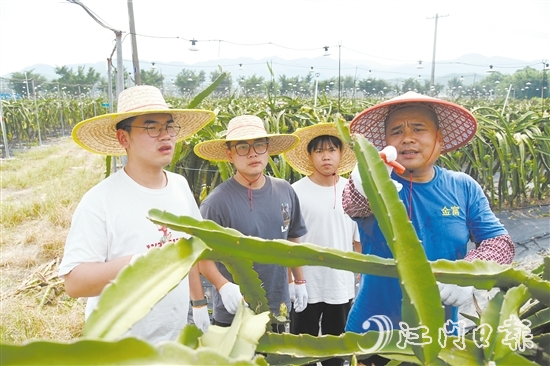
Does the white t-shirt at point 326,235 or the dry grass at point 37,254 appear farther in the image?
the dry grass at point 37,254

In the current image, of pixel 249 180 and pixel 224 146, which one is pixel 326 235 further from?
pixel 224 146

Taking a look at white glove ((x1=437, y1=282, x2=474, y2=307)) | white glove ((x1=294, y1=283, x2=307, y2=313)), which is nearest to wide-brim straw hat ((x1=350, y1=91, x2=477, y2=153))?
white glove ((x1=437, y1=282, x2=474, y2=307))

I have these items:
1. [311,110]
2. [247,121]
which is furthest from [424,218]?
[311,110]

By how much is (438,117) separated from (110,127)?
39.5 inches

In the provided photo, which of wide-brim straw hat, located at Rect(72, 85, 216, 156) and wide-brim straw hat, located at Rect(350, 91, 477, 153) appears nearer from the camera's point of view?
wide-brim straw hat, located at Rect(350, 91, 477, 153)

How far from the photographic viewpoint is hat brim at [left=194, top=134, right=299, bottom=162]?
1721mm

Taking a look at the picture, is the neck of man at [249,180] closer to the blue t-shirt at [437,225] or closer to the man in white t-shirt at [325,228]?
the man in white t-shirt at [325,228]

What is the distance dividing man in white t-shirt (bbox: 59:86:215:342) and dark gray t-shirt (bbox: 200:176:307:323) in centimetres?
16

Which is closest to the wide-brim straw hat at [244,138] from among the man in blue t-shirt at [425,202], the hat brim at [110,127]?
the hat brim at [110,127]

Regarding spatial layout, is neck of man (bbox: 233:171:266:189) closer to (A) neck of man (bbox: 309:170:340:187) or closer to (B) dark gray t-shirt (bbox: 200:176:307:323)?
(B) dark gray t-shirt (bbox: 200:176:307:323)

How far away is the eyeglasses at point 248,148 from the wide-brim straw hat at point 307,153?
0.26m

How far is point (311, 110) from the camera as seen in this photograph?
339cm

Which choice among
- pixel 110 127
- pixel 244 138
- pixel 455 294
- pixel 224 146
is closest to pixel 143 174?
pixel 110 127

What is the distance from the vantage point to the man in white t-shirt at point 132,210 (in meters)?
1.06
